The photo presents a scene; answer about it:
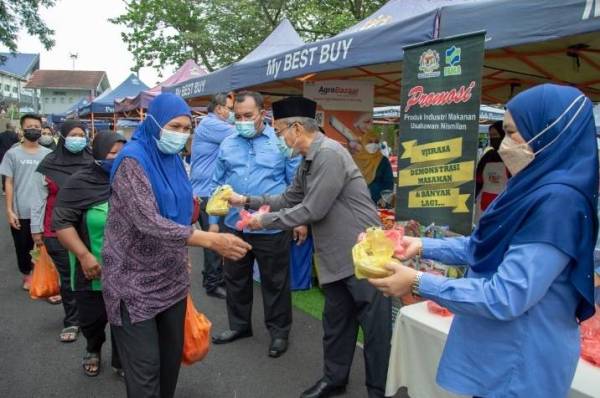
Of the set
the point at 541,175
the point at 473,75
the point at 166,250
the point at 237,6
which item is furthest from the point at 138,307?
the point at 237,6

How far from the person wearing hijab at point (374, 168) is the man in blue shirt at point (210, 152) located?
5.43 ft

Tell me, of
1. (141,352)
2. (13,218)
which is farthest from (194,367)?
(13,218)

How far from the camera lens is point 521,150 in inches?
58.7

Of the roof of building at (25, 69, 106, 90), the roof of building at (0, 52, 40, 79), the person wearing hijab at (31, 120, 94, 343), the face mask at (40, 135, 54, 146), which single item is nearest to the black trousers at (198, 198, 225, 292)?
the person wearing hijab at (31, 120, 94, 343)

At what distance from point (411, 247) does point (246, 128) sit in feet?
7.63

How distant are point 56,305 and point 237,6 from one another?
1966 cm

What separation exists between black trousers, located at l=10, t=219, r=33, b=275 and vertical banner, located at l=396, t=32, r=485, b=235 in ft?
13.9

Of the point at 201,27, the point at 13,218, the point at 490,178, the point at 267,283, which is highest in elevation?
the point at 201,27

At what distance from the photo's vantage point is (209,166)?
5.28m

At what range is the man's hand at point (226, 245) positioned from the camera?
7.19 ft

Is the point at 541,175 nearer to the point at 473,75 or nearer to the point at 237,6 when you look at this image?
the point at 473,75

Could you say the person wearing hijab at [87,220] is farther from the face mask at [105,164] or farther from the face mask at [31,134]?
the face mask at [31,134]

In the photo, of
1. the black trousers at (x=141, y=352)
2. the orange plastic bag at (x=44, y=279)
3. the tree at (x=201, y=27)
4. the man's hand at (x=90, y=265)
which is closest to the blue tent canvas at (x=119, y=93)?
the tree at (x=201, y=27)

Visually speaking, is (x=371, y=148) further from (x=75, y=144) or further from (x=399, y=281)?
(x=399, y=281)
